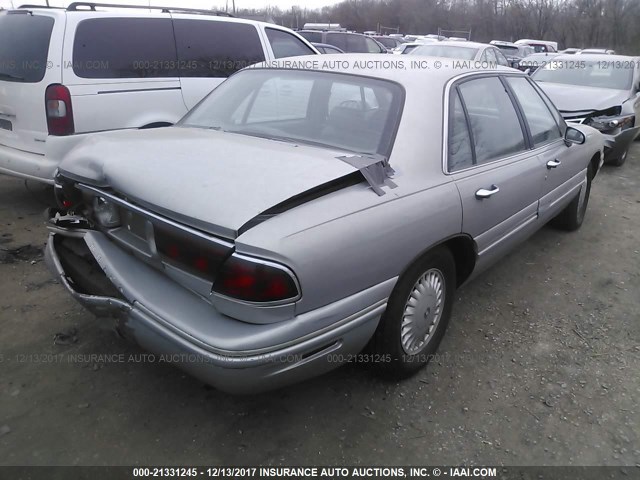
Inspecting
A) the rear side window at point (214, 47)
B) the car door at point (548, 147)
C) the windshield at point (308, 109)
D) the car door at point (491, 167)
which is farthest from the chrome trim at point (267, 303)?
the rear side window at point (214, 47)

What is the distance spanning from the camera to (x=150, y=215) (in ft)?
6.88

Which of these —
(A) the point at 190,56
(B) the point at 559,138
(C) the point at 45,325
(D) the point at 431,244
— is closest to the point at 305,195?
(D) the point at 431,244

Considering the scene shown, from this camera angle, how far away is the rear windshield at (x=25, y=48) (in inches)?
172

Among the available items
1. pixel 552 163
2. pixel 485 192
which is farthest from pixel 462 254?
pixel 552 163

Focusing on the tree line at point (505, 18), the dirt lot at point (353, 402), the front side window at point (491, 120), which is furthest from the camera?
the tree line at point (505, 18)

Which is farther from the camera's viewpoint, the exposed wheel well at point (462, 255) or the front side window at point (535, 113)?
the front side window at point (535, 113)

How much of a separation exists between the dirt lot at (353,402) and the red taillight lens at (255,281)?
32.7 inches

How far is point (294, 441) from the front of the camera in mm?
2309

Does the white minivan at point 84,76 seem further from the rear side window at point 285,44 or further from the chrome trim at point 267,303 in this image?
the chrome trim at point 267,303

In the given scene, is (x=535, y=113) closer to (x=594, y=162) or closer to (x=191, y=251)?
(x=594, y=162)

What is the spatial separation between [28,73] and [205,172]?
326 cm

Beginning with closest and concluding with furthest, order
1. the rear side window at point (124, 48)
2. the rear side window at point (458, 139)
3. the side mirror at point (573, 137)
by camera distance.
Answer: the rear side window at point (458, 139) < the side mirror at point (573, 137) < the rear side window at point (124, 48)

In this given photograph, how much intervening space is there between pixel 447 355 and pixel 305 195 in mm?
1516

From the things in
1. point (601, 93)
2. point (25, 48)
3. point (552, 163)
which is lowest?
point (552, 163)
